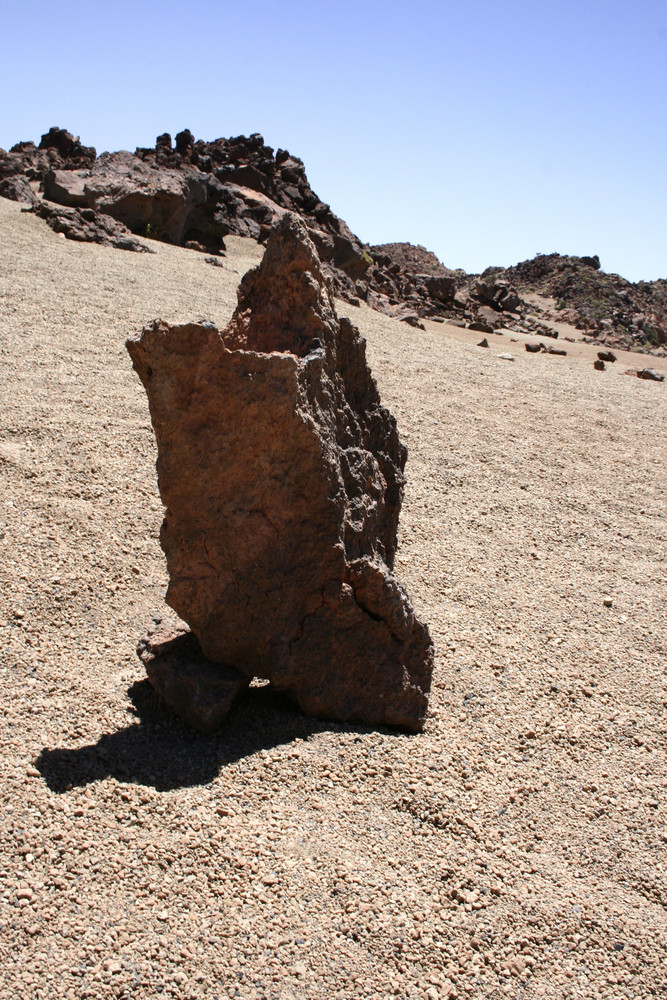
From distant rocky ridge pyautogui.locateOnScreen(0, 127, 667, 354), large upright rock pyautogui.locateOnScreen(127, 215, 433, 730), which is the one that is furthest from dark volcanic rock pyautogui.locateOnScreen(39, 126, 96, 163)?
large upright rock pyautogui.locateOnScreen(127, 215, 433, 730)

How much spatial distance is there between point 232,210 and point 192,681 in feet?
56.0

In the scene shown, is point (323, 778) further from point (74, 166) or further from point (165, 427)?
point (74, 166)

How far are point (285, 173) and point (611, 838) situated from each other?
22.3 meters

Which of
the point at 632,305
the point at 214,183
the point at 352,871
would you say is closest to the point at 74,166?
the point at 214,183

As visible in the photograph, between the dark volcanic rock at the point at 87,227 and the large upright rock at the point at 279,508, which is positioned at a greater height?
the dark volcanic rock at the point at 87,227

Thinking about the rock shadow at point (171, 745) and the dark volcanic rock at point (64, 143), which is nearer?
the rock shadow at point (171, 745)

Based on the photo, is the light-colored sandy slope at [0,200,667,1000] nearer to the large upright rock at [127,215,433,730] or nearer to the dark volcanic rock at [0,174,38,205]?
the large upright rock at [127,215,433,730]

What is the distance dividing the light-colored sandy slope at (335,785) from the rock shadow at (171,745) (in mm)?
14

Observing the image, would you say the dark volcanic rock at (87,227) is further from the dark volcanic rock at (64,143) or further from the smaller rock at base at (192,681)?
the smaller rock at base at (192,681)

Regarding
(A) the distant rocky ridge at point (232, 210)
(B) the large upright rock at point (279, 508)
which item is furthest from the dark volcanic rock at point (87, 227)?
(B) the large upright rock at point (279, 508)

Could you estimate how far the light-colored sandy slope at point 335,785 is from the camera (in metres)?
2.82

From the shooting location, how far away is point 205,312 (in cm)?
1056

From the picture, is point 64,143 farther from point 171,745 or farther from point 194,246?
point 171,745

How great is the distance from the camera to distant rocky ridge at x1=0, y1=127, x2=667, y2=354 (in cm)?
1548
